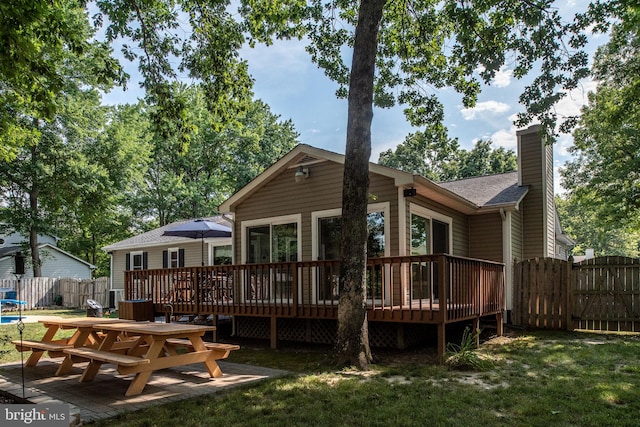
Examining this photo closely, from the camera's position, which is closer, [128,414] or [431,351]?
[128,414]

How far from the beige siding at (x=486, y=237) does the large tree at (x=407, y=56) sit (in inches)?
121

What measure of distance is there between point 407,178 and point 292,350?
3778mm

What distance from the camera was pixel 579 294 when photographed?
980cm

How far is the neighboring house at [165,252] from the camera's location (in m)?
16.7

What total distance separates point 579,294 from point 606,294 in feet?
1.65

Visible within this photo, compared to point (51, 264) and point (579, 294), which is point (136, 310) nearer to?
point (579, 294)

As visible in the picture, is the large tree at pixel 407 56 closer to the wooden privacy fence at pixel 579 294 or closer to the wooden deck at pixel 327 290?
the wooden deck at pixel 327 290

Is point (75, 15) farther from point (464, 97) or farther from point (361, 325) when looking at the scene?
point (361, 325)

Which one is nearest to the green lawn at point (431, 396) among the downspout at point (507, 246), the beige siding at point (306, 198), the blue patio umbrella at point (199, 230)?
the beige siding at point (306, 198)

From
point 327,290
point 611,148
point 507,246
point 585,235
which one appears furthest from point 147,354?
point 585,235

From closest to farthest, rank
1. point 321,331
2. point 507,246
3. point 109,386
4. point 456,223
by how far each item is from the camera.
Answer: point 109,386, point 321,331, point 456,223, point 507,246

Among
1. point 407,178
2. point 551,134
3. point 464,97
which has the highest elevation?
point 464,97

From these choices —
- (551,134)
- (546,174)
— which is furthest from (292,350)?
(546,174)

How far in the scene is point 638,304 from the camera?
9.34m
